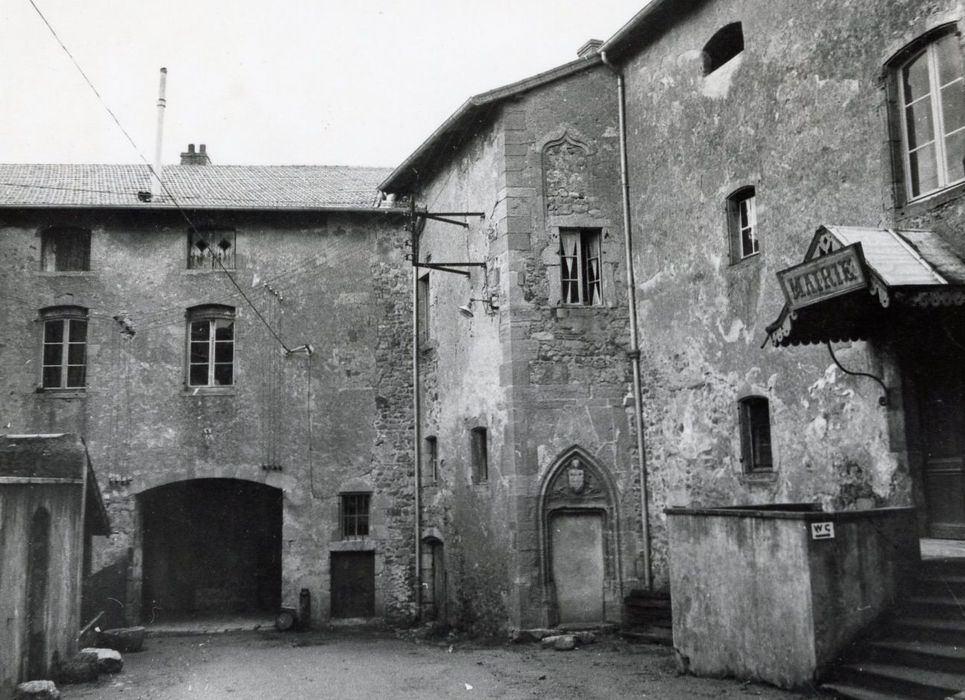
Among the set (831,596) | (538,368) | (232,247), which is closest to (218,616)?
(232,247)

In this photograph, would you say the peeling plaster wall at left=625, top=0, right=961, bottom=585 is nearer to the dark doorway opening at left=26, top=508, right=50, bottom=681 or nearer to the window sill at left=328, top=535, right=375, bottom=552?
the window sill at left=328, top=535, right=375, bottom=552

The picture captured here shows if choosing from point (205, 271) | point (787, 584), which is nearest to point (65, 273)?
point (205, 271)

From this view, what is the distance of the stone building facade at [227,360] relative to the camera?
1755 centimetres

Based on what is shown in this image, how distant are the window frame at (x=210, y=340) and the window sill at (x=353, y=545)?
3753 millimetres

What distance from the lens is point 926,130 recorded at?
938cm

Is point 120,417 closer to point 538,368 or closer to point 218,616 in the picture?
point 218,616

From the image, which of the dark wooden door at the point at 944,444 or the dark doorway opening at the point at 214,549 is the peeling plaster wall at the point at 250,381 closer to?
the dark doorway opening at the point at 214,549

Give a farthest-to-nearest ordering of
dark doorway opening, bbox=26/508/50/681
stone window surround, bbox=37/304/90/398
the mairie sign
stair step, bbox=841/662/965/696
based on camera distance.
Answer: stone window surround, bbox=37/304/90/398 < dark doorway opening, bbox=26/508/50/681 < the mairie sign < stair step, bbox=841/662/965/696

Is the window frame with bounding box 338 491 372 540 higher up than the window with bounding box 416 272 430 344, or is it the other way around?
the window with bounding box 416 272 430 344

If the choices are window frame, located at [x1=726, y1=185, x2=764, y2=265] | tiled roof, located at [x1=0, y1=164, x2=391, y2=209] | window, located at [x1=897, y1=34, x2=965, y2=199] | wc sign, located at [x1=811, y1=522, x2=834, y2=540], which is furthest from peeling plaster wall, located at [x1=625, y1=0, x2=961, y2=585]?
tiled roof, located at [x1=0, y1=164, x2=391, y2=209]

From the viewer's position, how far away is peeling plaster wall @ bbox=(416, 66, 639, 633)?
13.7m

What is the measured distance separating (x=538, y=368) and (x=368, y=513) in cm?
585

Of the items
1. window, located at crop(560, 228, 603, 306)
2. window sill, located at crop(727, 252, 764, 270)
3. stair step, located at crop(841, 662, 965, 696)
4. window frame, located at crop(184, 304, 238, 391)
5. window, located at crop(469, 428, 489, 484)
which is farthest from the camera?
window frame, located at crop(184, 304, 238, 391)

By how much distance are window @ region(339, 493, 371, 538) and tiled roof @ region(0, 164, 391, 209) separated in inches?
231
